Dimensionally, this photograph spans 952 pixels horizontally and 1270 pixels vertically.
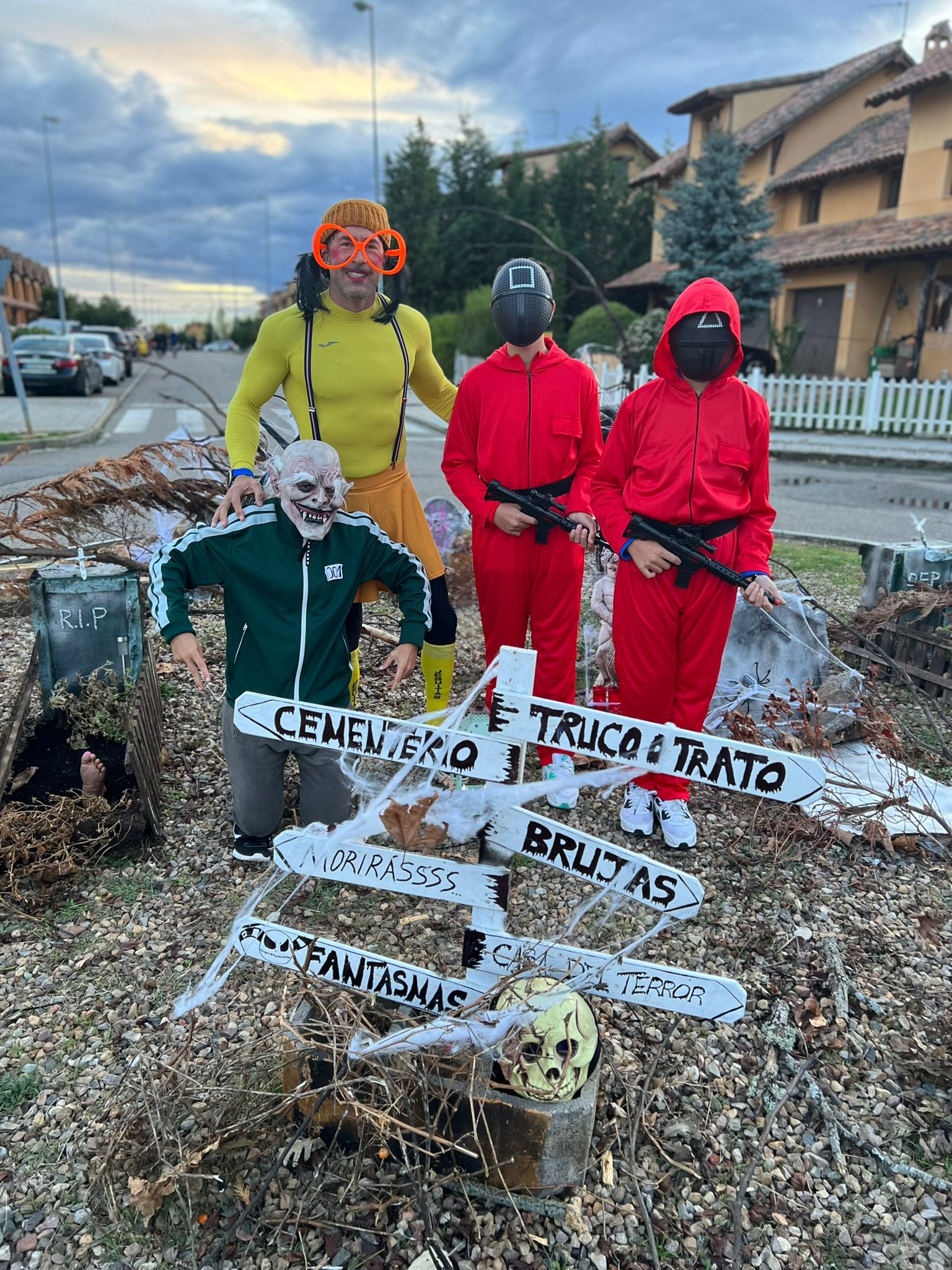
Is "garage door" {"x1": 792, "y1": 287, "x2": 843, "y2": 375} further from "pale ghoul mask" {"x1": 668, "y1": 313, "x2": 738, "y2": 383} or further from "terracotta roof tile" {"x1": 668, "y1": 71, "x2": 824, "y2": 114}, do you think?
"pale ghoul mask" {"x1": 668, "y1": 313, "x2": 738, "y2": 383}

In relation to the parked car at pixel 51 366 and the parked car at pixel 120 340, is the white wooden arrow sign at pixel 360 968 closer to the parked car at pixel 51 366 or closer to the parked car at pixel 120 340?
the parked car at pixel 51 366

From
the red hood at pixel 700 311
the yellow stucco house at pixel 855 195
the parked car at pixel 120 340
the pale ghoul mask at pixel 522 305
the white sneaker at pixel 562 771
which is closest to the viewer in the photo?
the red hood at pixel 700 311

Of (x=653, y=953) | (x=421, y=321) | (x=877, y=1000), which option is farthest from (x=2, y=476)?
(x=877, y=1000)

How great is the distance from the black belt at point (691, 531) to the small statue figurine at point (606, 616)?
1.16 m

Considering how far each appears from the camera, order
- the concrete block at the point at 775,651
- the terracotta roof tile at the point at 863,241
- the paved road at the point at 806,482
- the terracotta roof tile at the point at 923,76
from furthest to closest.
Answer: the terracotta roof tile at the point at 923,76 → the terracotta roof tile at the point at 863,241 → the paved road at the point at 806,482 → the concrete block at the point at 775,651

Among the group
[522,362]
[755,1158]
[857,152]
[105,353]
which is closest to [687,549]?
[522,362]

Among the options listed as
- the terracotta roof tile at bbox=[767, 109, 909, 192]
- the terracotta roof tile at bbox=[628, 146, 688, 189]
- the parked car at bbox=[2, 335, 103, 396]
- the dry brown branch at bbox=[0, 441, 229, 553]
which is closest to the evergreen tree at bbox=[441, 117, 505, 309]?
the terracotta roof tile at bbox=[628, 146, 688, 189]

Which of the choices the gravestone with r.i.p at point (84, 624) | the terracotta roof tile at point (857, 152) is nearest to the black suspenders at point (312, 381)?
the gravestone with r.i.p at point (84, 624)

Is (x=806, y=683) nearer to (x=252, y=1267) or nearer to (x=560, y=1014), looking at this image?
(x=560, y=1014)

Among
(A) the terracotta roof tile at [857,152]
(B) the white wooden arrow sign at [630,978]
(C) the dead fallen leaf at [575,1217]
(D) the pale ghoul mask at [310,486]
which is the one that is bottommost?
(C) the dead fallen leaf at [575,1217]

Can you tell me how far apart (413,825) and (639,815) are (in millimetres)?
1735

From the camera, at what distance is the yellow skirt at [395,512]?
3191 mm

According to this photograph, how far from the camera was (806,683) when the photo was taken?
13.6 feet

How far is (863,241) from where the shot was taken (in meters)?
19.9
